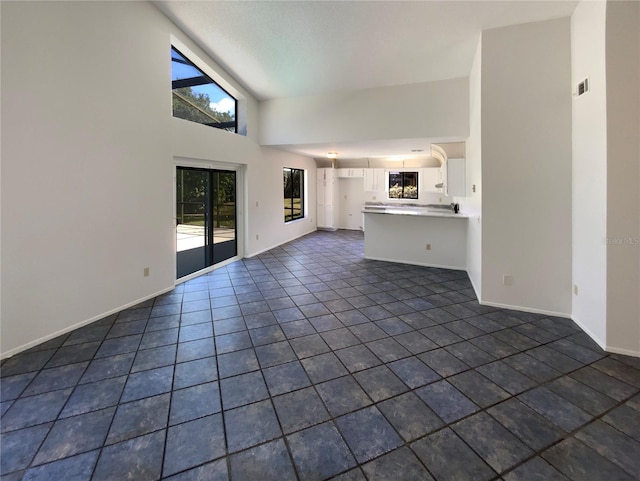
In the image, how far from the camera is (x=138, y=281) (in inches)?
147

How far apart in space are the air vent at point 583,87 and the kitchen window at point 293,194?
5.94 meters

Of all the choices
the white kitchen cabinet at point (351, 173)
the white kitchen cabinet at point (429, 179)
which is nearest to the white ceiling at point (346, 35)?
the white kitchen cabinet at point (429, 179)

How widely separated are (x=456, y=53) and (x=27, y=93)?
4.70 m

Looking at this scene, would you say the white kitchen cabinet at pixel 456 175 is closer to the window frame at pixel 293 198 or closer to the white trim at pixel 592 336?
the white trim at pixel 592 336

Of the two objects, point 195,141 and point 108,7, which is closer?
point 108,7

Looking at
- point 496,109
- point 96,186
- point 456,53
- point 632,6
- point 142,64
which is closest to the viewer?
point 632,6

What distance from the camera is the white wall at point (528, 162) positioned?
123 inches

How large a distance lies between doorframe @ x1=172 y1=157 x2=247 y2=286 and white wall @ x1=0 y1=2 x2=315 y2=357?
0.40ft

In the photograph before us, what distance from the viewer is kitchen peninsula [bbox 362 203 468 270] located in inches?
208

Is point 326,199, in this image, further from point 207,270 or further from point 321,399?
point 321,399

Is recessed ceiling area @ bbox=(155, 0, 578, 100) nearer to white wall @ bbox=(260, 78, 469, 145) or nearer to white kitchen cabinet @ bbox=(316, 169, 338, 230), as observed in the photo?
white wall @ bbox=(260, 78, 469, 145)

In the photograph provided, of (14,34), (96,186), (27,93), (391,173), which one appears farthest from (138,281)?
(391,173)

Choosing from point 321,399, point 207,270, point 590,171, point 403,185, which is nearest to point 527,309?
point 590,171

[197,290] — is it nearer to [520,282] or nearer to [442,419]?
[442,419]
